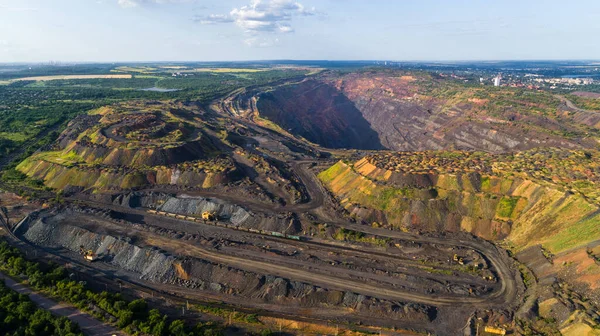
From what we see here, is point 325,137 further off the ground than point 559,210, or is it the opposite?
point 559,210

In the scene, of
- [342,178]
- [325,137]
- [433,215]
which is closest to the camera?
[433,215]

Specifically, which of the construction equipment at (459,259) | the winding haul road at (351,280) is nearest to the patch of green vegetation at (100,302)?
the winding haul road at (351,280)

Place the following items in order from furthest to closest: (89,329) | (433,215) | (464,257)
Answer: (433,215), (464,257), (89,329)

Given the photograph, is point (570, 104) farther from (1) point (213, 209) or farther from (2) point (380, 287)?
(1) point (213, 209)

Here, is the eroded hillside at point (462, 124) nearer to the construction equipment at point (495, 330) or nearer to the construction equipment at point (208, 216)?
the construction equipment at point (495, 330)

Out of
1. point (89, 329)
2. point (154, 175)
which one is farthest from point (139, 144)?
point (89, 329)

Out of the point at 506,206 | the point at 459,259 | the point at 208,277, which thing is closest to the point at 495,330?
the point at 459,259

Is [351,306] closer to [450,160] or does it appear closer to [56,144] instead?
[450,160]
